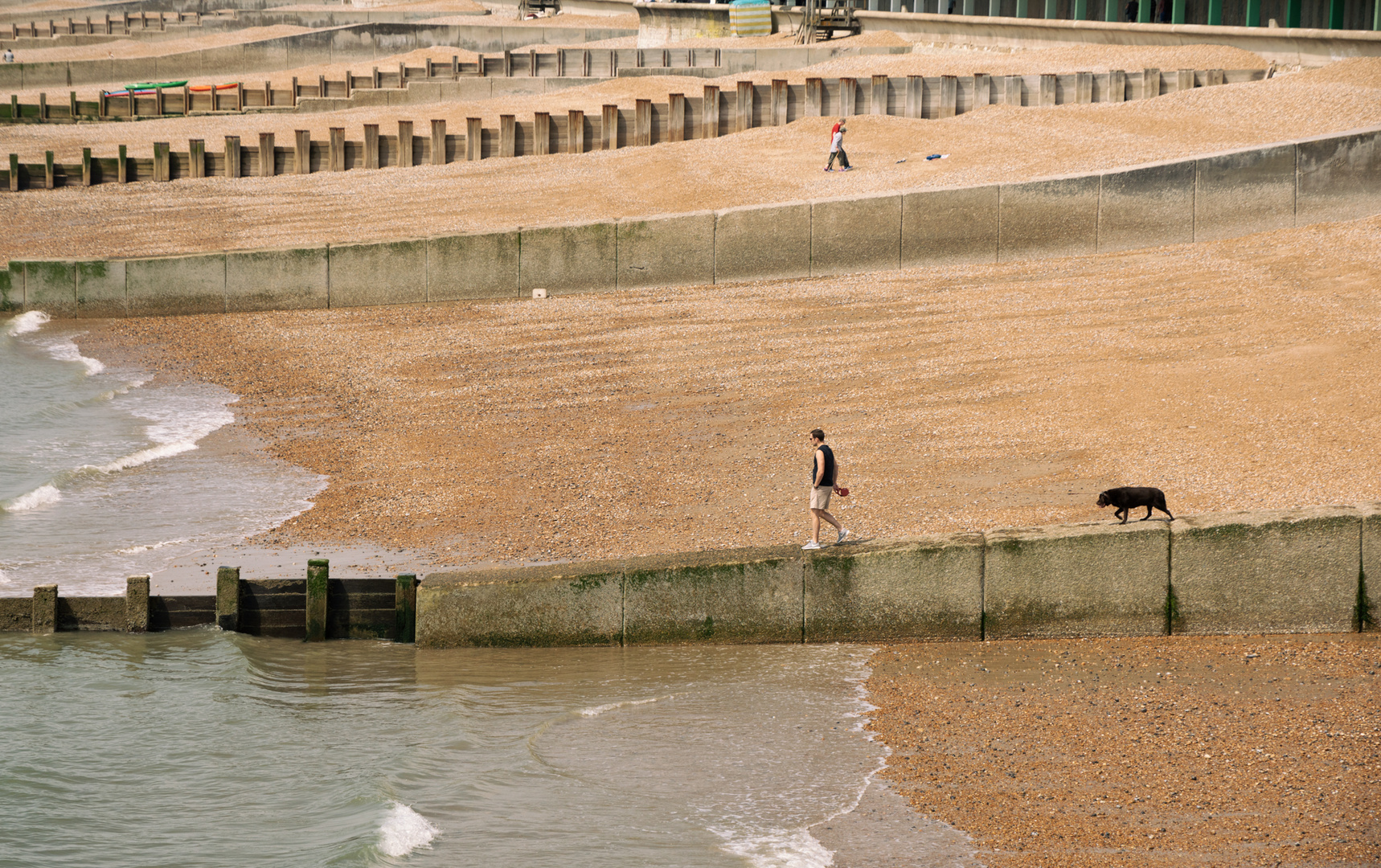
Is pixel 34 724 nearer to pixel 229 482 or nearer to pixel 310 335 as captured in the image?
pixel 229 482

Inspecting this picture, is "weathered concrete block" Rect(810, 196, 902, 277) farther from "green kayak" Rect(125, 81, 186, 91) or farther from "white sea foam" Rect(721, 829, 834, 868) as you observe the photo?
"green kayak" Rect(125, 81, 186, 91)

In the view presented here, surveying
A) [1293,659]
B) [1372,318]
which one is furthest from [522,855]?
[1372,318]

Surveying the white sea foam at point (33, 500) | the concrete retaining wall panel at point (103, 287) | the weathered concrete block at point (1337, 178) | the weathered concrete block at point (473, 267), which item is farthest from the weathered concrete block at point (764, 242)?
the white sea foam at point (33, 500)

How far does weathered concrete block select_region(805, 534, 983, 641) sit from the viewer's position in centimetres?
1263

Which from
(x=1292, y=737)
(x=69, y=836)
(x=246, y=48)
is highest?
(x=246, y=48)

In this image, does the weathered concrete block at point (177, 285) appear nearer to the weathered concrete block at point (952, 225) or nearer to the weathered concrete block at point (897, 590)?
the weathered concrete block at point (952, 225)

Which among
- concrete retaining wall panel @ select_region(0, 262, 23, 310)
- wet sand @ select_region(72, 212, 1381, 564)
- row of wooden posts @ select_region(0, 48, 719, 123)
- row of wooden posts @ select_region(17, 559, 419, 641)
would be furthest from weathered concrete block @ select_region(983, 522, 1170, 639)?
row of wooden posts @ select_region(0, 48, 719, 123)

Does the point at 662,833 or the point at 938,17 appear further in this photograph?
the point at 938,17

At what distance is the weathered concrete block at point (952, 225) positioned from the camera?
2430 cm

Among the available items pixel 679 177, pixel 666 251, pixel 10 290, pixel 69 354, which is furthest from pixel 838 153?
pixel 10 290

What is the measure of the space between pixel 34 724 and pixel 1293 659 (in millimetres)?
10424

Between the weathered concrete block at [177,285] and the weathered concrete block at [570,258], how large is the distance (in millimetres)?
5756

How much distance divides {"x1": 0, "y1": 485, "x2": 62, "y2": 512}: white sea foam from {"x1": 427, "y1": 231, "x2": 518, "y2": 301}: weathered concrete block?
9.04 metres

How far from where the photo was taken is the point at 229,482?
1811 centimetres
